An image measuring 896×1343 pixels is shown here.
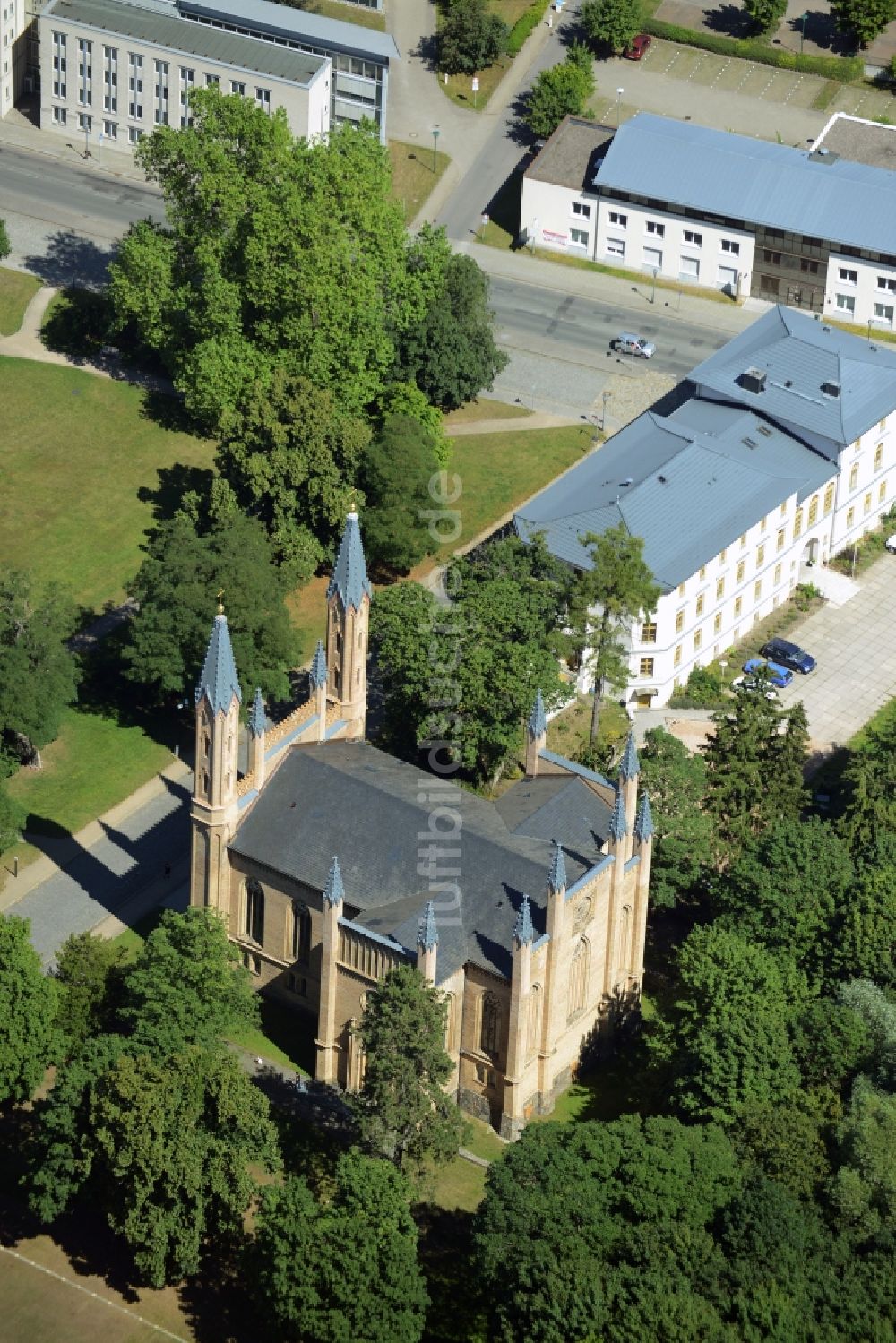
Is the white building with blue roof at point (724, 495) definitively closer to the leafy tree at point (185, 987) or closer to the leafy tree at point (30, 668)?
the leafy tree at point (30, 668)

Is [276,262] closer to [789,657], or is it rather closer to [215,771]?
[789,657]

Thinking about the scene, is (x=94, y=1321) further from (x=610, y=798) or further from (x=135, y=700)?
(x=135, y=700)

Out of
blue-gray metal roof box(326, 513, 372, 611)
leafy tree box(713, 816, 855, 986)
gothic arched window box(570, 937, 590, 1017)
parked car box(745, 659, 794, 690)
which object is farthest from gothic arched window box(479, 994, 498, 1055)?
parked car box(745, 659, 794, 690)

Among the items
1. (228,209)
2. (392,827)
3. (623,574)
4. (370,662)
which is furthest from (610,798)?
(228,209)

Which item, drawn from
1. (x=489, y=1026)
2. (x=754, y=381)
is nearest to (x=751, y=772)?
(x=489, y=1026)

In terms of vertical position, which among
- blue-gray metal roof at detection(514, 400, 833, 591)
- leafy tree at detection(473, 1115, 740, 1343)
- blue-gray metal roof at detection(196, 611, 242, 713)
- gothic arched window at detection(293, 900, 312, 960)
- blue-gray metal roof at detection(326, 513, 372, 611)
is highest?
blue-gray metal roof at detection(326, 513, 372, 611)

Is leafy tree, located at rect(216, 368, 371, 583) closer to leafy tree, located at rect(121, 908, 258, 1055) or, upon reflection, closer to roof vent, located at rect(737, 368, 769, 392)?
roof vent, located at rect(737, 368, 769, 392)
